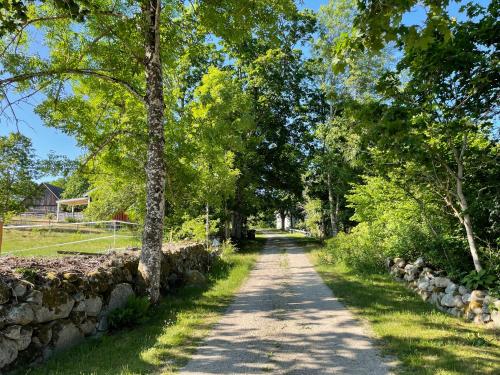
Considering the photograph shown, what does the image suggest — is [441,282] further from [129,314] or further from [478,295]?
[129,314]

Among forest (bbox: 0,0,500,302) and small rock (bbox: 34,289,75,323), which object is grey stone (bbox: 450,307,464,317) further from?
small rock (bbox: 34,289,75,323)

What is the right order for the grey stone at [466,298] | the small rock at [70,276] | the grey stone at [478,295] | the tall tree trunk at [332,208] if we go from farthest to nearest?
the tall tree trunk at [332,208] < the grey stone at [466,298] < the grey stone at [478,295] < the small rock at [70,276]

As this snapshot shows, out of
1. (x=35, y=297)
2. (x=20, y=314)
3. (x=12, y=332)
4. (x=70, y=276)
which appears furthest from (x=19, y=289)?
(x=70, y=276)

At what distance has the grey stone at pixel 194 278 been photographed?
11484 mm

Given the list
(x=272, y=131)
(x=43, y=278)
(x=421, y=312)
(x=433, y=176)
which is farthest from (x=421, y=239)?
(x=272, y=131)

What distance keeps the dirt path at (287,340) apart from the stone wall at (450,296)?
1927 millimetres

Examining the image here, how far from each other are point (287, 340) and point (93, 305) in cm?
306

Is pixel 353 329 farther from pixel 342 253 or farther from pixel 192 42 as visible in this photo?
pixel 342 253

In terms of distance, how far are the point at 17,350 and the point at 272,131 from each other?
88.3 ft

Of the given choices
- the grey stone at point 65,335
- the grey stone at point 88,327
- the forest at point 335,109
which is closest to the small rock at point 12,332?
the grey stone at point 65,335

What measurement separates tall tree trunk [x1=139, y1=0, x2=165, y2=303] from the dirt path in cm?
186

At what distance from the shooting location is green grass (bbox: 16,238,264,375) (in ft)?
16.4

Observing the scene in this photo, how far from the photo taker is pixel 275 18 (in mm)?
8156

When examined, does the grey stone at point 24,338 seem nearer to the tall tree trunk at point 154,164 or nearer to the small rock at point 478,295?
the tall tree trunk at point 154,164
